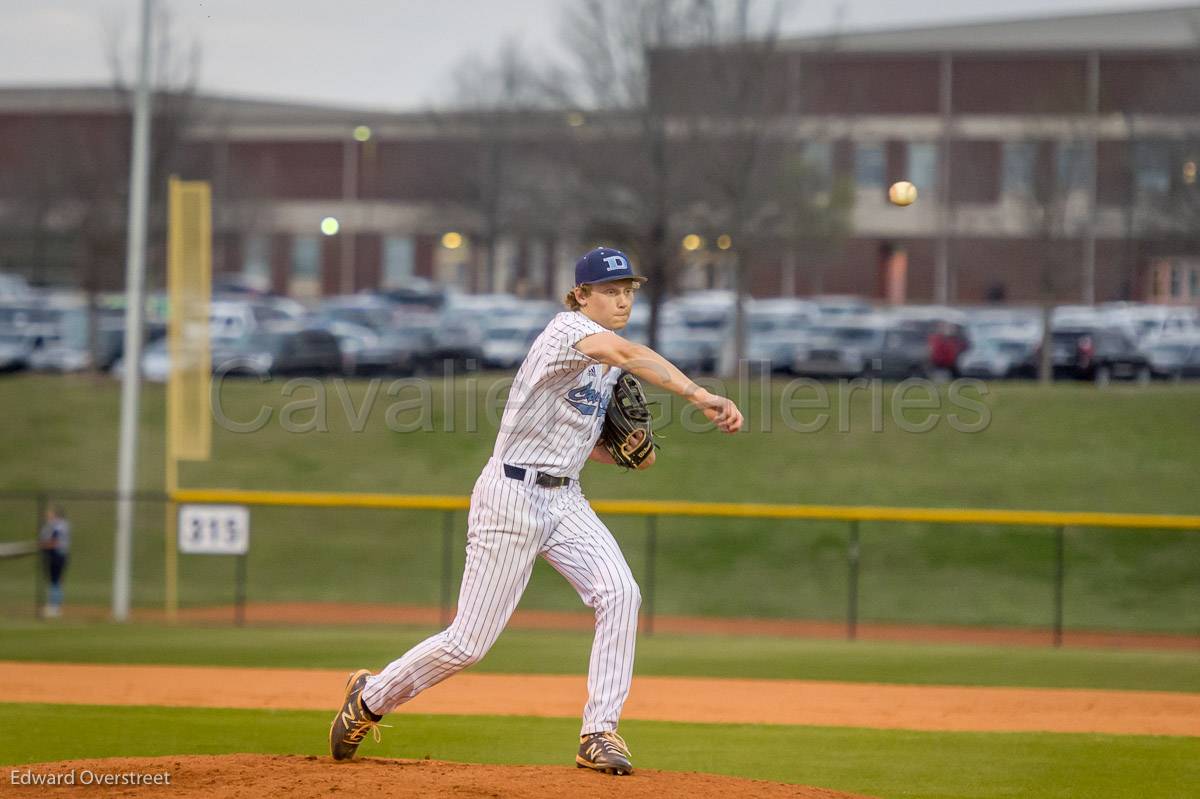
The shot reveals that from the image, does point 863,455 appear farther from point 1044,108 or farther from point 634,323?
point 1044,108

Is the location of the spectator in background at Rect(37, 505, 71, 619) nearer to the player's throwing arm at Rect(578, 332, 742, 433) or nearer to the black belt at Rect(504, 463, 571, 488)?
the black belt at Rect(504, 463, 571, 488)

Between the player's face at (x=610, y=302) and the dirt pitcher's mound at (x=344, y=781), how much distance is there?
1.82m

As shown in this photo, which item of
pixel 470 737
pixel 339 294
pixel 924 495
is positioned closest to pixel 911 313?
pixel 924 495

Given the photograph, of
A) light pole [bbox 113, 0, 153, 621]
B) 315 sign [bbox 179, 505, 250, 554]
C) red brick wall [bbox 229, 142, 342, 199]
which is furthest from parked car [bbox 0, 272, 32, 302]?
315 sign [bbox 179, 505, 250, 554]

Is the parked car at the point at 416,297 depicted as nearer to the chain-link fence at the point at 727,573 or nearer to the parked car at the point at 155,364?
the parked car at the point at 155,364

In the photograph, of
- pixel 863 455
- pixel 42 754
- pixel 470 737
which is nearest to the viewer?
pixel 42 754

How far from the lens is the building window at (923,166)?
141 feet

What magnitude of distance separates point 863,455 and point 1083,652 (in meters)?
10.3

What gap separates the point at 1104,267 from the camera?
134ft

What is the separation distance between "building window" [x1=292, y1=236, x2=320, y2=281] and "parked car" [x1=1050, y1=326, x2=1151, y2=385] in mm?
27421

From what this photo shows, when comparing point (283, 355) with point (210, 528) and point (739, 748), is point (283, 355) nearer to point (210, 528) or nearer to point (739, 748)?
point (210, 528)

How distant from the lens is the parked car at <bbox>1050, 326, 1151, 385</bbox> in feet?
100

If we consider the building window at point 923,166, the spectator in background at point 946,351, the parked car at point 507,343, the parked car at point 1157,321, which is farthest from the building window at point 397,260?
the parked car at point 1157,321

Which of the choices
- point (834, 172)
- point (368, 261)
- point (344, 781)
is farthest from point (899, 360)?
point (344, 781)
